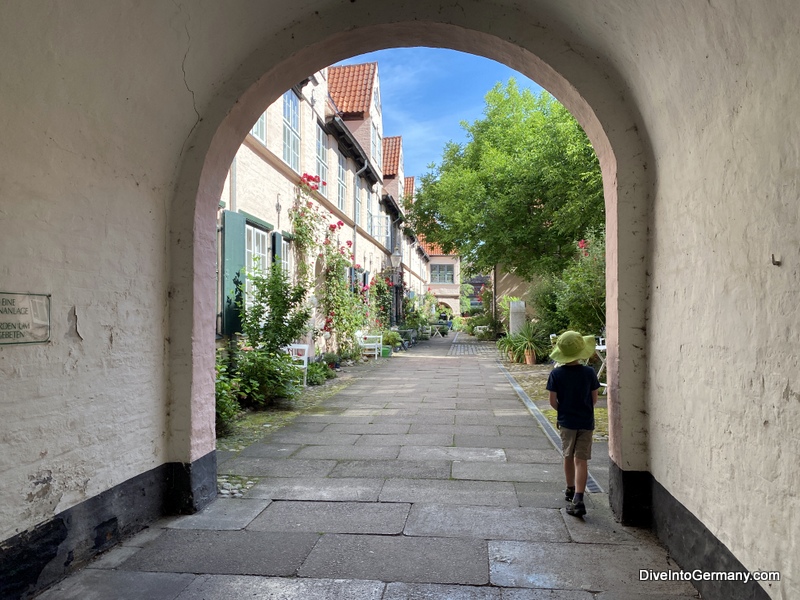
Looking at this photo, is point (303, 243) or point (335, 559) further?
point (303, 243)

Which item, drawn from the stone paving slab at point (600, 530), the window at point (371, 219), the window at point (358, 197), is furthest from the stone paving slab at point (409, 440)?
the window at point (371, 219)

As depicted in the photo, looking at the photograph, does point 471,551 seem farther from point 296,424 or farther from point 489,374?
point 489,374

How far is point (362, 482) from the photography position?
467cm

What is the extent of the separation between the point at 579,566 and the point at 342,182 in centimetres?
1345

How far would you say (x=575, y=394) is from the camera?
4.02 meters

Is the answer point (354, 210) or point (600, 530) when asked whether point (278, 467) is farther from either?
point (354, 210)

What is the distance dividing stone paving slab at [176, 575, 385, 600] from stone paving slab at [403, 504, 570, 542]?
0.76 metres

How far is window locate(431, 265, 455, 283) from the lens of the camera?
167ft

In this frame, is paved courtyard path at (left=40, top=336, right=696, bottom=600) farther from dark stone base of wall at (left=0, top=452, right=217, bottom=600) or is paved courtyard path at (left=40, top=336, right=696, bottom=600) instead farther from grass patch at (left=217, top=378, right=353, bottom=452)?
grass patch at (left=217, top=378, right=353, bottom=452)

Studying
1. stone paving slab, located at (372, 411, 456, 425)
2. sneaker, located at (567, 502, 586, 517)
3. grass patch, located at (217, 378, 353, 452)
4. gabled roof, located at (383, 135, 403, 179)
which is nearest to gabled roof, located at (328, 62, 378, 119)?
gabled roof, located at (383, 135, 403, 179)

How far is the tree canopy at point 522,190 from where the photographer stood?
15.1 m

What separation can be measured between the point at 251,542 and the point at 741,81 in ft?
11.5

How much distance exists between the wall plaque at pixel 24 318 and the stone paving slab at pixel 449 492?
8.36ft

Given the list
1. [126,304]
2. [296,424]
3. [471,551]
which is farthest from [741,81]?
[296,424]
